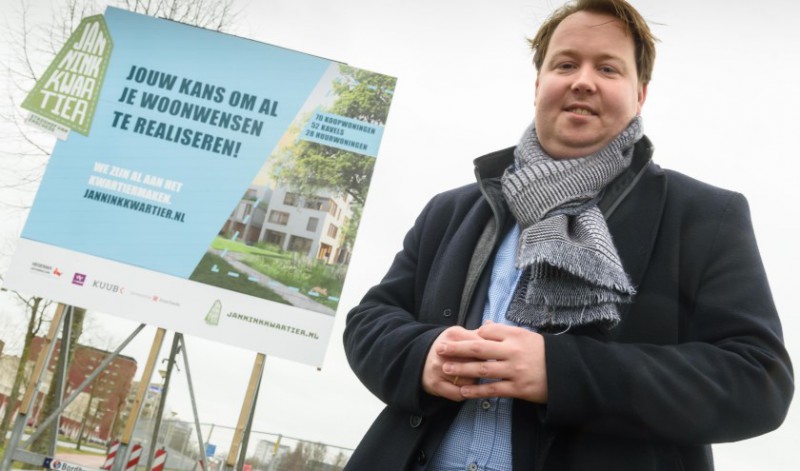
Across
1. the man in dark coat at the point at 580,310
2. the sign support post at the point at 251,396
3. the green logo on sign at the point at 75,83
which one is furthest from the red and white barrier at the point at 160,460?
the man in dark coat at the point at 580,310

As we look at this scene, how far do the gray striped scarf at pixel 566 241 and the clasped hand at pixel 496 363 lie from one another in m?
0.13

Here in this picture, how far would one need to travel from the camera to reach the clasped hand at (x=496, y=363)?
1034 millimetres

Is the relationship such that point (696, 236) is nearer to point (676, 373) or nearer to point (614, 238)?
point (614, 238)

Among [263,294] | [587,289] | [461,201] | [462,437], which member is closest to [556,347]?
[587,289]

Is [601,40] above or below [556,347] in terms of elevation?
above

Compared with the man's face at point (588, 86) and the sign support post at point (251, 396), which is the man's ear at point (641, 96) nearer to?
the man's face at point (588, 86)

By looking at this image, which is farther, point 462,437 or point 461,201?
point 461,201

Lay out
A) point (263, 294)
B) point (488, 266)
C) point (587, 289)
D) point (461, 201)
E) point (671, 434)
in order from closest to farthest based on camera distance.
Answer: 1. point (671, 434)
2. point (587, 289)
3. point (488, 266)
4. point (461, 201)
5. point (263, 294)

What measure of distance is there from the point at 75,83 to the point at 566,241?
5440 millimetres

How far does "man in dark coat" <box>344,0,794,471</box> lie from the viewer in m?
1.02

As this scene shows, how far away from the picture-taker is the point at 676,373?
1015 millimetres

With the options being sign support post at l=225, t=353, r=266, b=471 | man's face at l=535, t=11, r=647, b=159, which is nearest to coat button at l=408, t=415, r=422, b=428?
man's face at l=535, t=11, r=647, b=159

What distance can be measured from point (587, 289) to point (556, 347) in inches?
5.7

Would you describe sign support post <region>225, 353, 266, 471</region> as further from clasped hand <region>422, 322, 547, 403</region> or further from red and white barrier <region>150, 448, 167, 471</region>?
clasped hand <region>422, 322, 547, 403</region>
